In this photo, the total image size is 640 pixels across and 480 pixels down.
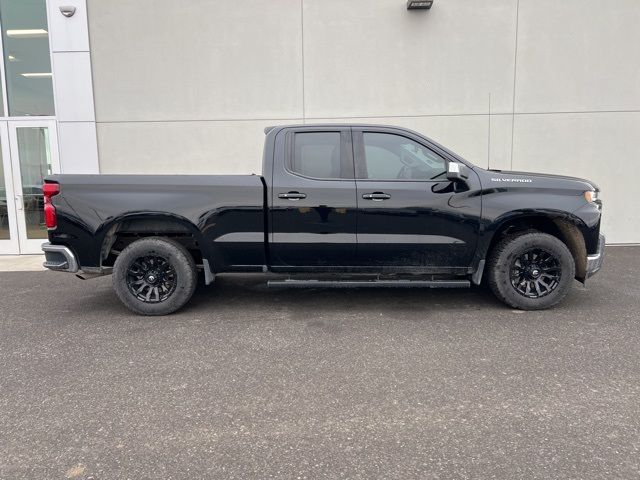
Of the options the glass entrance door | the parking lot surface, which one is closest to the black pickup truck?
the parking lot surface

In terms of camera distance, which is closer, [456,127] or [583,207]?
[583,207]

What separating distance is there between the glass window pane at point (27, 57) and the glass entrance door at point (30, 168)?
350 mm

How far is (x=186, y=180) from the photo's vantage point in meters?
4.82

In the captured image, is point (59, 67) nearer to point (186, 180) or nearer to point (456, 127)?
point (186, 180)

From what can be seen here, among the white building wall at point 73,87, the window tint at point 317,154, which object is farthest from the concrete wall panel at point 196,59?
the window tint at point 317,154

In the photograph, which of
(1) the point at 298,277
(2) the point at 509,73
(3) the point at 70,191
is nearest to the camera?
(3) the point at 70,191

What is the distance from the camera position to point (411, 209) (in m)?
4.81

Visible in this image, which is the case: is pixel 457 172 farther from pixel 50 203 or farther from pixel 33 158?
pixel 33 158

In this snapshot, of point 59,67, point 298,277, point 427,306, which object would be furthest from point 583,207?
point 59,67

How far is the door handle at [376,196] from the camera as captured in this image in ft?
15.8

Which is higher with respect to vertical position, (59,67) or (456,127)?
(59,67)

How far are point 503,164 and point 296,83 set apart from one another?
13.9ft

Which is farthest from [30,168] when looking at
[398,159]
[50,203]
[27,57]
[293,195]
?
[398,159]

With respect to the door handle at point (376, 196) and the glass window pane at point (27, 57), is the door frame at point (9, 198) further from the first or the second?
the door handle at point (376, 196)
